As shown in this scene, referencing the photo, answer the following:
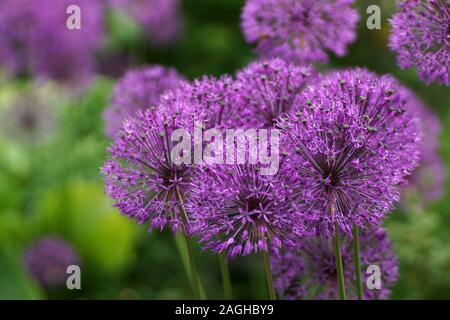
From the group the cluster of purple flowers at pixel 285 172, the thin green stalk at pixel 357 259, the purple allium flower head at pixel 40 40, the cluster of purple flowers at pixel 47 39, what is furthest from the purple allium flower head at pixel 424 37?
the purple allium flower head at pixel 40 40

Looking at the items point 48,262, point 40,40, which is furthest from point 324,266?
point 40,40

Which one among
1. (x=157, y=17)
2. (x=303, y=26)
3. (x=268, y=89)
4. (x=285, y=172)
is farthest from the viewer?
(x=157, y=17)

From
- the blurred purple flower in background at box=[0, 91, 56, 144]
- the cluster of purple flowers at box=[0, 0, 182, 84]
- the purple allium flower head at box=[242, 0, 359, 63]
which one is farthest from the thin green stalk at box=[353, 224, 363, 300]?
the blurred purple flower in background at box=[0, 91, 56, 144]

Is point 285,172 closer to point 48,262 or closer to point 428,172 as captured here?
point 428,172

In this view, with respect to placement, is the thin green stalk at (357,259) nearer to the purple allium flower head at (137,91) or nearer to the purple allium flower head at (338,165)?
the purple allium flower head at (338,165)

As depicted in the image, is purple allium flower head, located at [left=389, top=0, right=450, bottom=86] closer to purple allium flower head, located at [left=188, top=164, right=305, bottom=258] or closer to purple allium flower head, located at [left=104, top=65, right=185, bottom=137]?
purple allium flower head, located at [left=188, top=164, right=305, bottom=258]
